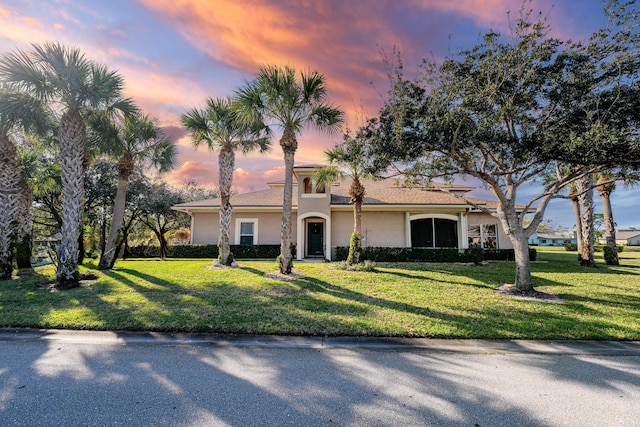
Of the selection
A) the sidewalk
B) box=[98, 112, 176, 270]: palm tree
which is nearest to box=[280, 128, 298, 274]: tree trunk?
the sidewalk

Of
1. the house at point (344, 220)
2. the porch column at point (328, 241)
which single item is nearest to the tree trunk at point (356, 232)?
Result: the house at point (344, 220)

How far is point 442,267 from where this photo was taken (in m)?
13.0

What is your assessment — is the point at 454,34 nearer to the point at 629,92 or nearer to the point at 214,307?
the point at 629,92

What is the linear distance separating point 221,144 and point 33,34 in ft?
21.6

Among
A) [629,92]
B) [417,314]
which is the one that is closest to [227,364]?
[417,314]

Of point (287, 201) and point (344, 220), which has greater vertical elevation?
point (287, 201)

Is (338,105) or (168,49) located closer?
(168,49)

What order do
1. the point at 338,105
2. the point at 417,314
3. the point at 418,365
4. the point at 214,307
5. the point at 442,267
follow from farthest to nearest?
the point at 442,267 < the point at 338,105 < the point at 214,307 < the point at 417,314 < the point at 418,365

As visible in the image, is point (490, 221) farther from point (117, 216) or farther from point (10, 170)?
point (10, 170)

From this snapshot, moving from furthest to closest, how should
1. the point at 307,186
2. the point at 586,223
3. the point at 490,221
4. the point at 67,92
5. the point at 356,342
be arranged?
the point at 490,221
the point at 307,186
the point at 586,223
the point at 67,92
the point at 356,342

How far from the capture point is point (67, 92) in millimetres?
9148

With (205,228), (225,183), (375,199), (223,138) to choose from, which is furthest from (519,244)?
(205,228)

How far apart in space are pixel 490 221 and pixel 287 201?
1528cm

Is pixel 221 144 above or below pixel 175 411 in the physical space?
above
